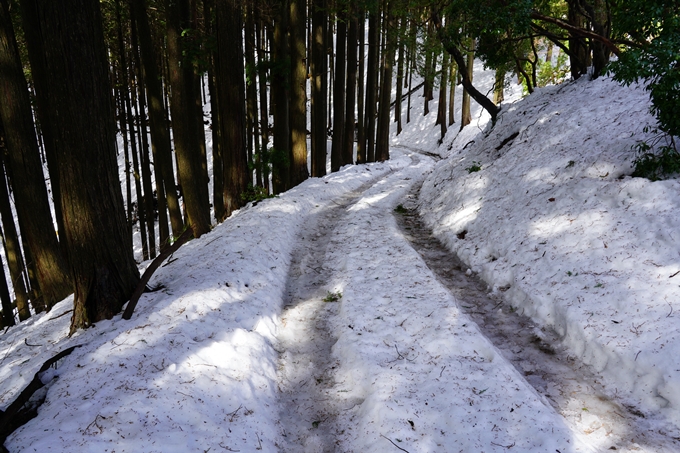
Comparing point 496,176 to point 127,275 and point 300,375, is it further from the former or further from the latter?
point 127,275

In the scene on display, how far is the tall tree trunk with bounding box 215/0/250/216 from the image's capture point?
10.5 metres

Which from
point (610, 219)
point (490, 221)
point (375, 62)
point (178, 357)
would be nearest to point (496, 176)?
point (490, 221)

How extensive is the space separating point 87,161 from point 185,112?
6.44 meters

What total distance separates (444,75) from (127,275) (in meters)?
23.4

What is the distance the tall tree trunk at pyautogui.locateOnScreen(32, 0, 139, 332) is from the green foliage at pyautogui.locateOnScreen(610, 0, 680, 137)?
297 inches

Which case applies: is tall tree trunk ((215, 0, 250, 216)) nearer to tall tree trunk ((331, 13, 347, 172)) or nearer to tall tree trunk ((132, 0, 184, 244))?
tall tree trunk ((132, 0, 184, 244))

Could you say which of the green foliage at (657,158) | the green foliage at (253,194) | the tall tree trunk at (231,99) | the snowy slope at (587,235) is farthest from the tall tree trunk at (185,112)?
the green foliage at (657,158)

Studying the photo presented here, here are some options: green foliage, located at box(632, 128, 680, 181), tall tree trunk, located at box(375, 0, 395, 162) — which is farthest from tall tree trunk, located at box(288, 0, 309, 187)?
green foliage, located at box(632, 128, 680, 181)

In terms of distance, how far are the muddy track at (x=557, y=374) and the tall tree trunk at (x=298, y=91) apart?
30.9ft

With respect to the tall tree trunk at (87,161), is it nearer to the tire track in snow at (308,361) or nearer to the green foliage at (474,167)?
the tire track in snow at (308,361)

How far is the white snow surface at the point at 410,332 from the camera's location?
366 cm

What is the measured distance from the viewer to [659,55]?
5.71 meters

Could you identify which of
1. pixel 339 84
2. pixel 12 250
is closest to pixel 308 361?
pixel 12 250

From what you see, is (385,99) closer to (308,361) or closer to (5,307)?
(5,307)
